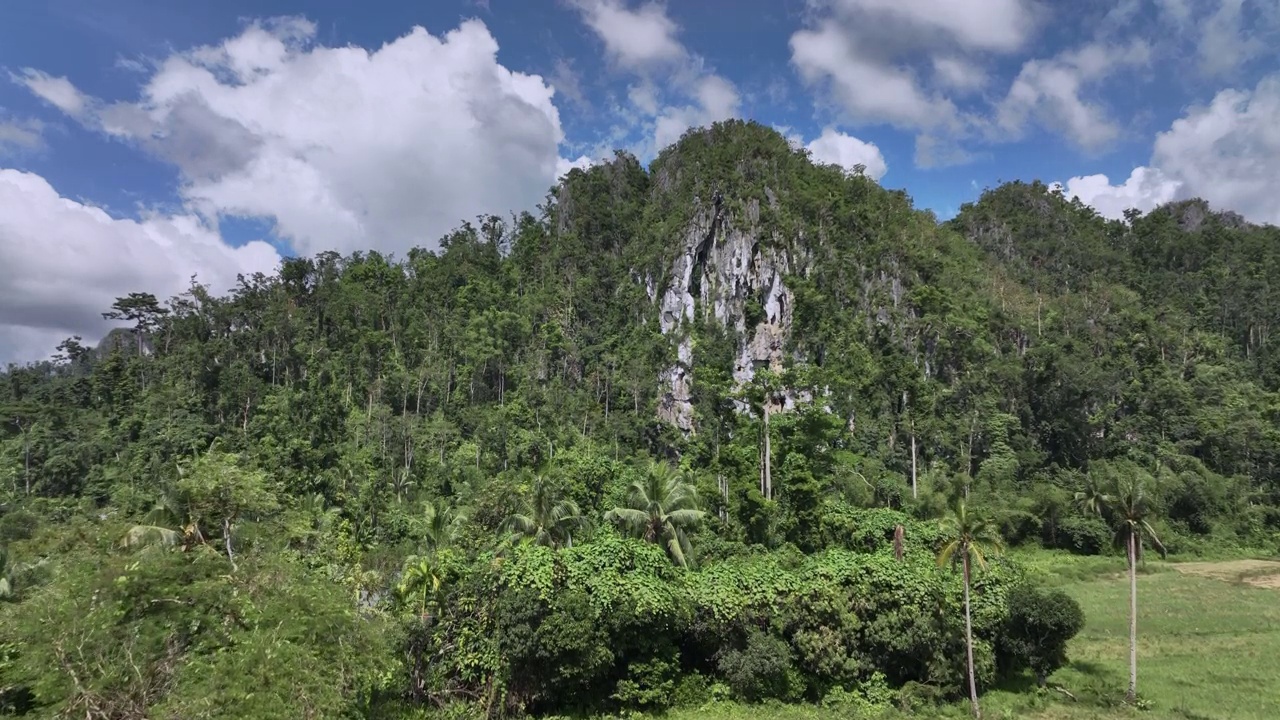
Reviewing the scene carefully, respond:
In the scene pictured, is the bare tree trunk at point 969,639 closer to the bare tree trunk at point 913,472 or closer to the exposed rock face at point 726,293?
the bare tree trunk at point 913,472

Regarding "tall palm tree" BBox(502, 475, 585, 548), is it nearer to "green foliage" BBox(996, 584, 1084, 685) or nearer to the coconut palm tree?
the coconut palm tree

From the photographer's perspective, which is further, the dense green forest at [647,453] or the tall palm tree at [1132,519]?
the tall palm tree at [1132,519]

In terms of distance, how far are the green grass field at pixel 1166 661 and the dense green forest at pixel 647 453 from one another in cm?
145

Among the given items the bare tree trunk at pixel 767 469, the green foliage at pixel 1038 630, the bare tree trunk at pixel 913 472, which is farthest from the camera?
the bare tree trunk at pixel 913 472

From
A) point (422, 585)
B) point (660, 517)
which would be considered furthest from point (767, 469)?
point (422, 585)

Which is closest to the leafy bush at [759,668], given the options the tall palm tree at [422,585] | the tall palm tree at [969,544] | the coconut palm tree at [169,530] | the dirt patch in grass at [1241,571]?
the tall palm tree at [969,544]

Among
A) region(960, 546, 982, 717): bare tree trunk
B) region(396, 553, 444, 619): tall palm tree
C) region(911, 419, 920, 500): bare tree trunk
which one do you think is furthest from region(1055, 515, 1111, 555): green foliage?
region(396, 553, 444, 619): tall palm tree

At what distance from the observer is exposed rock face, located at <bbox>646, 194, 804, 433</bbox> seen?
73000mm

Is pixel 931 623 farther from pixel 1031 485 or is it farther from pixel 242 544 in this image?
pixel 1031 485

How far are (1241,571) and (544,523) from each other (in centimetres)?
4424

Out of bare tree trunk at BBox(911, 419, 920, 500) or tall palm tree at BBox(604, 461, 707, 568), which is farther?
bare tree trunk at BBox(911, 419, 920, 500)

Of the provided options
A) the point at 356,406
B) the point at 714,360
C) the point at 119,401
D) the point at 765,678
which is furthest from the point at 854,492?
the point at 119,401

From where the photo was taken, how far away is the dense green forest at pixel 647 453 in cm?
1666

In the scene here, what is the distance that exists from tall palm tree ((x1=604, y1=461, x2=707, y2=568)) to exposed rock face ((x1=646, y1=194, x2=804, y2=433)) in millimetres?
41496
